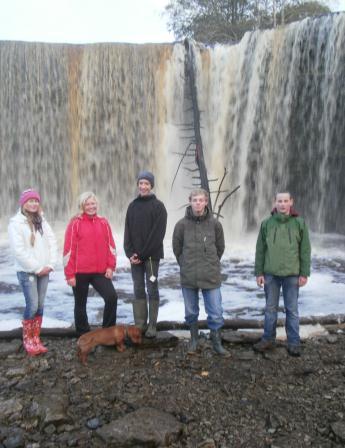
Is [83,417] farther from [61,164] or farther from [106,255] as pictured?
[61,164]

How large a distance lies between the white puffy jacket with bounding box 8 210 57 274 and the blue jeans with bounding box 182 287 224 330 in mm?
1381

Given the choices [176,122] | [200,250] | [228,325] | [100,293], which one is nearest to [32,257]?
[100,293]

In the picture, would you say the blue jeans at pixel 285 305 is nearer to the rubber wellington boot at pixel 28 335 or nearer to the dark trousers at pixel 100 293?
the dark trousers at pixel 100 293

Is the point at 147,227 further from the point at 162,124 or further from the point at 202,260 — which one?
the point at 162,124

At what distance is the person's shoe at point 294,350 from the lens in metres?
4.96

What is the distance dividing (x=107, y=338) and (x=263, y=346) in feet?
4.96

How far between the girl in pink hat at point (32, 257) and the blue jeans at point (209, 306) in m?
1.38

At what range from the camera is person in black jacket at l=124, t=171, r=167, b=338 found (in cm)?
530

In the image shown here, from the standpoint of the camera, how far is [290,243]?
5.00 metres

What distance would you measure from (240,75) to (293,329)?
11793 millimetres

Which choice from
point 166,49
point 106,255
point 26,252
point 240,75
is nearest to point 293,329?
point 106,255

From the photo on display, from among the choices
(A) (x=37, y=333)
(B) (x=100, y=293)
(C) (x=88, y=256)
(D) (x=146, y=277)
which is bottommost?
(A) (x=37, y=333)

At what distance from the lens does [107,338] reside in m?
4.97

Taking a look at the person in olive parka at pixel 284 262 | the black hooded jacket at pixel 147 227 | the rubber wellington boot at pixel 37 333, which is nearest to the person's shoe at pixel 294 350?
the person in olive parka at pixel 284 262
